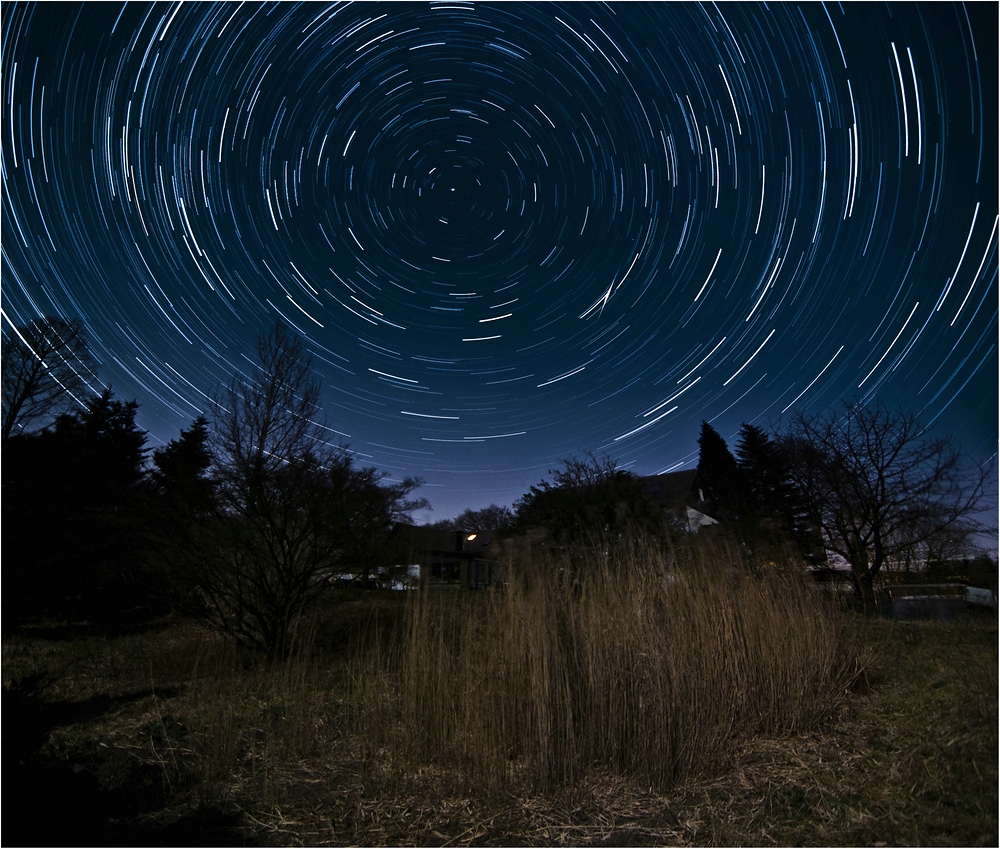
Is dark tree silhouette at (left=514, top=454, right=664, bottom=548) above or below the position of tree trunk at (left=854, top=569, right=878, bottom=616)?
above

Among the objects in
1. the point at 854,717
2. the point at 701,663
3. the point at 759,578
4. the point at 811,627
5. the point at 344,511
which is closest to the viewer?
the point at 701,663

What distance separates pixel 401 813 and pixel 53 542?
7652 mm

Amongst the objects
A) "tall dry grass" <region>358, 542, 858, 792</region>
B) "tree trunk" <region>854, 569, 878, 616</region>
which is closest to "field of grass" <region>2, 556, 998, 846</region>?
"tall dry grass" <region>358, 542, 858, 792</region>

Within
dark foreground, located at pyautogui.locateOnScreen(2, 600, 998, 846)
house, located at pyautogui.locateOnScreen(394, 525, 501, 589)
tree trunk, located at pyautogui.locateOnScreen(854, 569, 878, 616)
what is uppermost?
house, located at pyautogui.locateOnScreen(394, 525, 501, 589)

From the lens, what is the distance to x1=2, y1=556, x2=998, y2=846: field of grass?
8.72 feet

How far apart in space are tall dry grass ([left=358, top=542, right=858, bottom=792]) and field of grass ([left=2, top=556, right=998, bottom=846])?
0.05 ft

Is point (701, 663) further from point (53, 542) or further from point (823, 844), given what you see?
point (53, 542)

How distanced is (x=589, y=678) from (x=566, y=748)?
45cm

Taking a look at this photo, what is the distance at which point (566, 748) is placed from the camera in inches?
131

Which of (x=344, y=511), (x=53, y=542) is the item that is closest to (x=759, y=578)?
(x=344, y=511)

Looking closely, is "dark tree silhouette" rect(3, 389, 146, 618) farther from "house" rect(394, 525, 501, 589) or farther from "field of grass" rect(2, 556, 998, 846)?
"house" rect(394, 525, 501, 589)

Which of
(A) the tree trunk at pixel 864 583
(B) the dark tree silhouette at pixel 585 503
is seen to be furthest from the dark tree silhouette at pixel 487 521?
(A) the tree trunk at pixel 864 583

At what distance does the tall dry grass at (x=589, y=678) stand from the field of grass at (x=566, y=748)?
1 cm

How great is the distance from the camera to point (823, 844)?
2.46 meters
